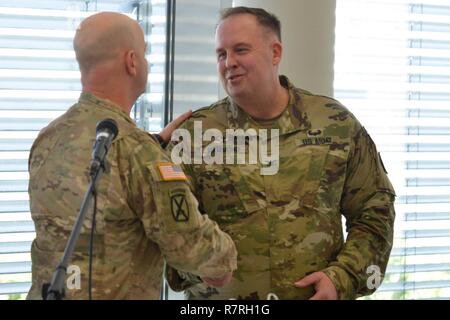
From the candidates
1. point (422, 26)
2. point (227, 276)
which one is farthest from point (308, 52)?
point (227, 276)

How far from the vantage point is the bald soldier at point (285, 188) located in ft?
7.82

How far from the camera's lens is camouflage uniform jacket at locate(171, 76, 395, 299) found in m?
2.38

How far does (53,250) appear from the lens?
190 centimetres

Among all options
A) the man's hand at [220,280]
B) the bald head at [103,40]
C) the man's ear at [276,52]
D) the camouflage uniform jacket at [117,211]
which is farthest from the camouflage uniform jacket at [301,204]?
the bald head at [103,40]

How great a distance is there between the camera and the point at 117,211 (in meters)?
1.86

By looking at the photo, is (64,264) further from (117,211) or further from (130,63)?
(130,63)

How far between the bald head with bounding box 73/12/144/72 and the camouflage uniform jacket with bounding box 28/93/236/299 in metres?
0.10

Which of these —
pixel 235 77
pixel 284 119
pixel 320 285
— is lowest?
pixel 320 285

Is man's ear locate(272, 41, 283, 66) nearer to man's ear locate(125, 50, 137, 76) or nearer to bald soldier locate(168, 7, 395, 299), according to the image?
bald soldier locate(168, 7, 395, 299)

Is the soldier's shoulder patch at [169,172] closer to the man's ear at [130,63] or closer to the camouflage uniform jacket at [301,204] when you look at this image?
the man's ear at [130,63]

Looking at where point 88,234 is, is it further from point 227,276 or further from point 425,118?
point 425,118

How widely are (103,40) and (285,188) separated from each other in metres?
0.76

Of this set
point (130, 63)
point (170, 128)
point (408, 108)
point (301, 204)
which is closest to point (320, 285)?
point (301, 204)

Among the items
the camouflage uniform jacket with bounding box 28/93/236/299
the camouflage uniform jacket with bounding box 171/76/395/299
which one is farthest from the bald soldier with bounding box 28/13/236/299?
the camouflage uniform jacket with bounding box 171/76/395/299
